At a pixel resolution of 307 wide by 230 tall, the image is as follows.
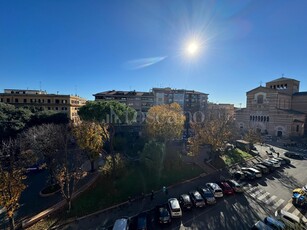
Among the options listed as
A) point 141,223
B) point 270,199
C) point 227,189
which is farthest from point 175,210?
point 270,199

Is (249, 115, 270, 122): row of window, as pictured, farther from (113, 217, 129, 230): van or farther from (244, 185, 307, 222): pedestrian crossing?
(113, 217, 129, 230): van

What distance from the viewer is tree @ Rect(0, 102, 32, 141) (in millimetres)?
31194

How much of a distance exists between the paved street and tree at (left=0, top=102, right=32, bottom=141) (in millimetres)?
28029

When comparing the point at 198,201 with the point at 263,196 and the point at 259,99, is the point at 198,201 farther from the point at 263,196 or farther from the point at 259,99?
the point at 259,99

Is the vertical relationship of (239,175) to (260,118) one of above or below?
below

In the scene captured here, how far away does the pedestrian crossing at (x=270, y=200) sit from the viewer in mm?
16266

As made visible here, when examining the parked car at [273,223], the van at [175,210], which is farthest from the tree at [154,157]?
the parked car at [273,223]

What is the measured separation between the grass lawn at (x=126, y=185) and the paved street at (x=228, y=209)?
114 centimetres

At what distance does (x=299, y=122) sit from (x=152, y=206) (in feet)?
181

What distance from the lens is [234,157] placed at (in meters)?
30.8

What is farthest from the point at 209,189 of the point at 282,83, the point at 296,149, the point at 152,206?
the point at 282,83

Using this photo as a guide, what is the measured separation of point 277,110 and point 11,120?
7181cm

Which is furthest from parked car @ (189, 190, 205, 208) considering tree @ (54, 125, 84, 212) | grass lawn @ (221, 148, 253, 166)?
grass lawn @ (221, 148, 253, 166)

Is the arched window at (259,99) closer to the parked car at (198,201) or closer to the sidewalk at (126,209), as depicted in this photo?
the sidewalk at (126,209)
